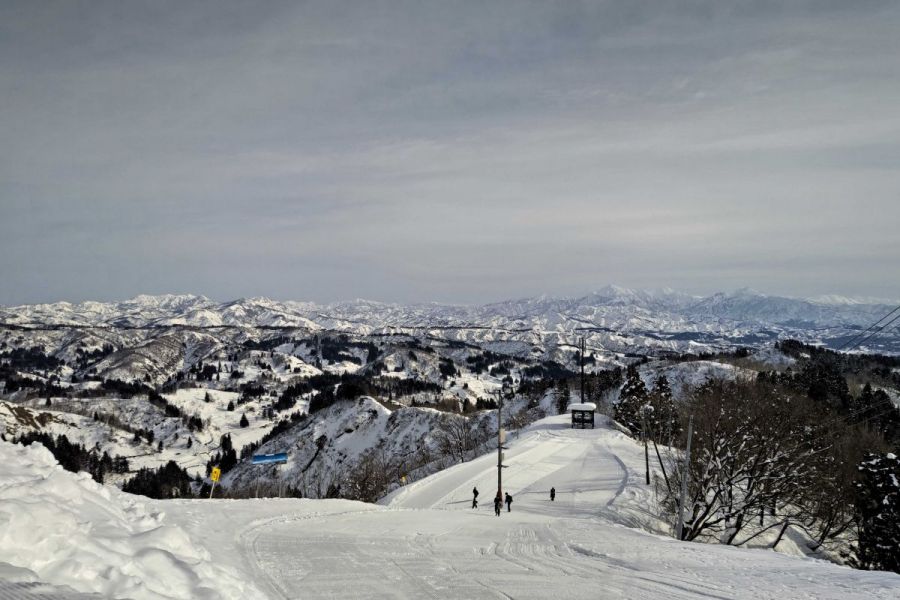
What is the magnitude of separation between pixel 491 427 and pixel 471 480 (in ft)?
223

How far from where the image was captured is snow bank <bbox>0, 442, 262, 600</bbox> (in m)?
6.52

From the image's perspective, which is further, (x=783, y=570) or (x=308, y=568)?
(x=783, y=570)

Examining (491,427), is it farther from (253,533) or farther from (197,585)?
(197,585)

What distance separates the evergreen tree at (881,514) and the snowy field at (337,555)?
49.5 ft

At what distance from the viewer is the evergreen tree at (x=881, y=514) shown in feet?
87.5

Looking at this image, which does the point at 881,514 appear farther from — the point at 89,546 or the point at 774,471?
the point at 89,546

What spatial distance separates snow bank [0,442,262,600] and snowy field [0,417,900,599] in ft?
0.08

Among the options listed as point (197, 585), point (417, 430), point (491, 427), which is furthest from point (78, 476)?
point (417, 430)

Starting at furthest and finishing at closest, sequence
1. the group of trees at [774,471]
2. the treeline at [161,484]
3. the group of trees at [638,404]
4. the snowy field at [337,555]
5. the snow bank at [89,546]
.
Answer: the treeline at [161,484]
the group of trees at [638,404]
the group of trees at [774,471]
the snowy field at [337,555]
the snow bank at [89,546]

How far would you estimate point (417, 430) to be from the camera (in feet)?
422

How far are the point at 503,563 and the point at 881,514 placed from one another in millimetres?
25298

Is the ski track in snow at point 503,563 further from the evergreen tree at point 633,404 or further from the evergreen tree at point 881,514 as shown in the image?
the evergreen tree at point 633,404

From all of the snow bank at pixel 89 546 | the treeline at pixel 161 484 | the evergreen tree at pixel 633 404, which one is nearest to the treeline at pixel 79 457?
the treeline at pixel 161 484

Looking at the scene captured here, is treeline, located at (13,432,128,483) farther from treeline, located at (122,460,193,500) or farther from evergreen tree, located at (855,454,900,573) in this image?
evergreen tree, located at (855,454,900,573)
